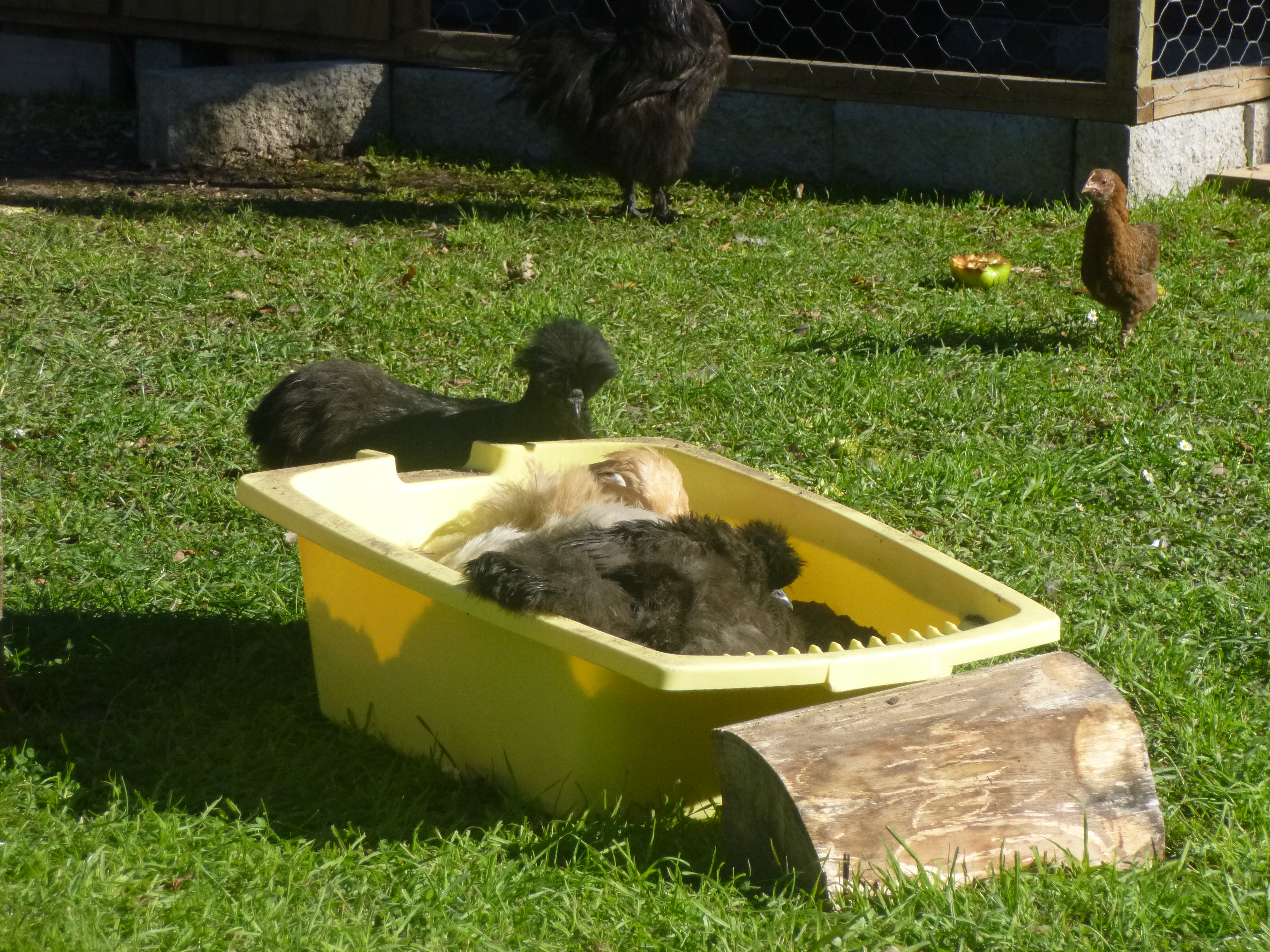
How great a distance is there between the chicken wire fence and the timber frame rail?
0.64 metres

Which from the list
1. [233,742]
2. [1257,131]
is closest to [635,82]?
[1257,131]

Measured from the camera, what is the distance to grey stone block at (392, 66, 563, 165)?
8.82 m

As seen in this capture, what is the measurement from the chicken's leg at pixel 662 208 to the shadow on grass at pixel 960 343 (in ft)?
7.07

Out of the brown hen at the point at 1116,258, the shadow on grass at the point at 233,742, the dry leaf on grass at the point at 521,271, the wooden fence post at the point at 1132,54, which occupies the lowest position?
the shadow on grass at the point at 233,742

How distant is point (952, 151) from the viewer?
7637 mm

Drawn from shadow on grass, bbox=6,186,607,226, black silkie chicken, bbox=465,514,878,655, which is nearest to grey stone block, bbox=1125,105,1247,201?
shadow on grass, bbox=6,186,607,226

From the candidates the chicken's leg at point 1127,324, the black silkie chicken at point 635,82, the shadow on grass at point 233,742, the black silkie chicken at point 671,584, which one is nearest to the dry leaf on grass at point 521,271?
the black silkie chicken at point 635,82

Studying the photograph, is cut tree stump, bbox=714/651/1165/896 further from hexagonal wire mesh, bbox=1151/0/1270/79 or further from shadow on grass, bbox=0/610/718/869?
hexagonal wire mesh, bbox=1151/0/1270/79

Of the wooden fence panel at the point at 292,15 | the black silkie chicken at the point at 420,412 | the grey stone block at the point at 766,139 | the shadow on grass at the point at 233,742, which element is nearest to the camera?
the shadow on grass at the point at 233,742

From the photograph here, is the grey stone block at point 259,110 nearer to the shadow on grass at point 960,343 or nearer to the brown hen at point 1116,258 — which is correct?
the shadow on grass at point 960,343

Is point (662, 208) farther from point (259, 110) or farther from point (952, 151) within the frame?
point (259, 110)

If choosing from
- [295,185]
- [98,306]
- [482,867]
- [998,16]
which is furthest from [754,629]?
[998,16]

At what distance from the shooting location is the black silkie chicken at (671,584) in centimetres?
223

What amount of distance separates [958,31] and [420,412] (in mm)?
8003
